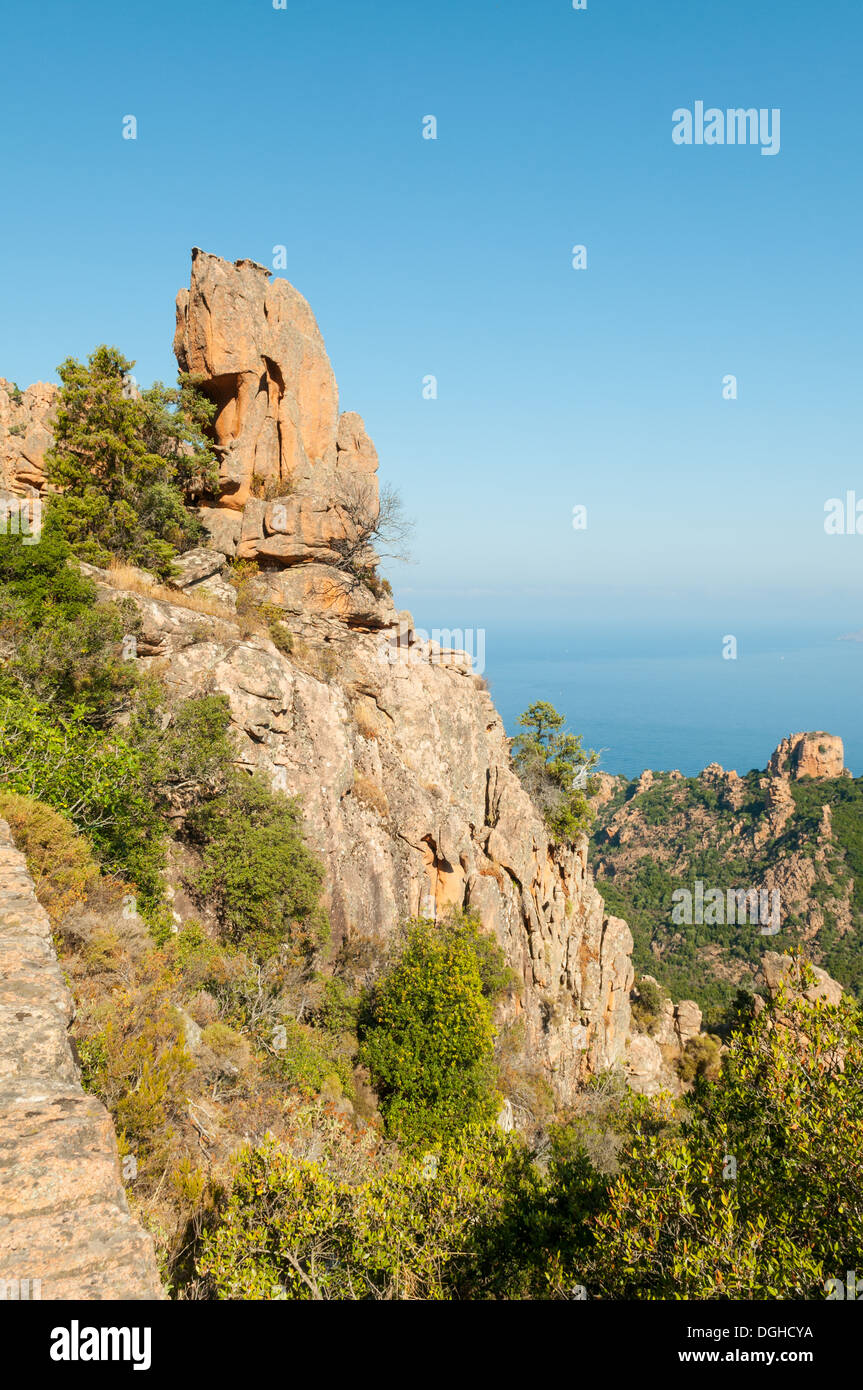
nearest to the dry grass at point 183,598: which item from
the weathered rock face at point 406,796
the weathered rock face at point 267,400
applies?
the weathered rock face at point 406,796

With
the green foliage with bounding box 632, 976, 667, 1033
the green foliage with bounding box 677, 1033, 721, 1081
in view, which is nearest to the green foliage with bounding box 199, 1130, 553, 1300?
the green foliage with bounding box 677, 1033, 721, 1081

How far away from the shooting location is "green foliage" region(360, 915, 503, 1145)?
16766 millimetres

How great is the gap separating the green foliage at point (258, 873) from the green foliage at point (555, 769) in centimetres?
1743

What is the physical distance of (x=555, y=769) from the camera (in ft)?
115

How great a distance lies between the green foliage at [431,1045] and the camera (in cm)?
1677

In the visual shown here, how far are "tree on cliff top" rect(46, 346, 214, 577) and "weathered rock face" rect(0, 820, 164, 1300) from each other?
17.6 m

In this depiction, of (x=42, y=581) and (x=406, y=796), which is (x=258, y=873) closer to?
(x=406, y=796)

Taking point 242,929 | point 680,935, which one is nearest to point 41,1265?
point 242,929

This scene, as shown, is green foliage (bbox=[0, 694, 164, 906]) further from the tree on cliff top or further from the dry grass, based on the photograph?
the tree on cliff top

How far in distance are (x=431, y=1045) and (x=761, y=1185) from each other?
40.7 feet

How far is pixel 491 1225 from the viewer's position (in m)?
8.00

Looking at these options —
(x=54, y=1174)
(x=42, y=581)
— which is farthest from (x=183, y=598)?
(x=54, y=1174)

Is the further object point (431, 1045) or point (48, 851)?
point (431, 1045)

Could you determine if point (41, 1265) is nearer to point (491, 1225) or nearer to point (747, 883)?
point (491, 1225)
